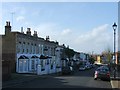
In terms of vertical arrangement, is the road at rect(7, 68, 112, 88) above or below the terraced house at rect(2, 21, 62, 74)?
below

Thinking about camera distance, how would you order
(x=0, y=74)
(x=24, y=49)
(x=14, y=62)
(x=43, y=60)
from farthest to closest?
(x=43, y=60) → (x=24, y=49) → (x=14, y=62) → (x=0, y=74)

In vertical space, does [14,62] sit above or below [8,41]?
below

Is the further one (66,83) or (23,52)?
(23,52)

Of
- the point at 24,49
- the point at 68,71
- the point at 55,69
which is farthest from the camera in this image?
the point at 55,69

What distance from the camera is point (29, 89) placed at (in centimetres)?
2342

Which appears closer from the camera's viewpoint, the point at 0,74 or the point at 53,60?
the point at 0,74

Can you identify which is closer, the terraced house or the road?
the road

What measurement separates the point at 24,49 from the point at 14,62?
14.5ft

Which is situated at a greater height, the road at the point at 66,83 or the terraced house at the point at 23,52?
the terraced house at the point at 23,52

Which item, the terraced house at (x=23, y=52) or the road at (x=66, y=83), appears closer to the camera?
the road at (x=66, y=83)

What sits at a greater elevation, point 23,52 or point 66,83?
point 23,52

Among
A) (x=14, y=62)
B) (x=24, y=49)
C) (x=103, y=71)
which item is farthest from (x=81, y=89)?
(x=24, y=49)

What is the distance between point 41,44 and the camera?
217 feet

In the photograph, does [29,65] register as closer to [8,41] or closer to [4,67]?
[8,41]
